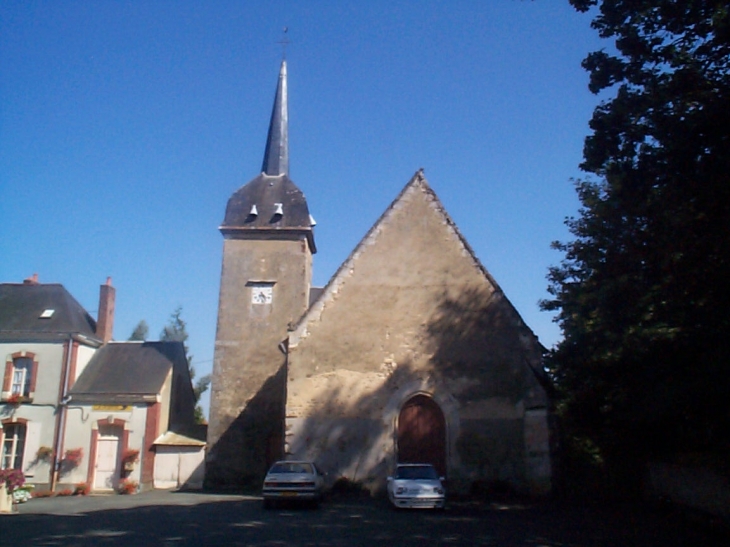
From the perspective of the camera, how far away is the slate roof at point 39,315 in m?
29.0

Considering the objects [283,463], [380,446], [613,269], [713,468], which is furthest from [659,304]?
[283,463]

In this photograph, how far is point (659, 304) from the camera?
51.2ft

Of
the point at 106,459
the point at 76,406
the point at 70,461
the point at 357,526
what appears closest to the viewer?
the point at 357,526

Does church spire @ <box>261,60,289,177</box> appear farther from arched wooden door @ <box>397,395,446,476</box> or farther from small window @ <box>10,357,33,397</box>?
arched wooden door @ <box>397,395,446,476</box>

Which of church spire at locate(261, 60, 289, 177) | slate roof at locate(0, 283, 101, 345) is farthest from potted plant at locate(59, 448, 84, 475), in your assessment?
church spire at locate(261, 60, 289, 177)

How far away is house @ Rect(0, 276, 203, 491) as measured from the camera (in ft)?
89.8

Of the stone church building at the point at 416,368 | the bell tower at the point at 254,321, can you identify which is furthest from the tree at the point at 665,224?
the bell tower at the point at 254,321

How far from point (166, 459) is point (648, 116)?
23.5 meters

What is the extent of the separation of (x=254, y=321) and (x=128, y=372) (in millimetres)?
6509

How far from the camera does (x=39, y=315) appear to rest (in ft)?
99.2

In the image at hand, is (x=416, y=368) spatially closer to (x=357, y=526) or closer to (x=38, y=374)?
(x=357, y=526)

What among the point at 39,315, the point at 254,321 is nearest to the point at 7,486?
the point at 254,321

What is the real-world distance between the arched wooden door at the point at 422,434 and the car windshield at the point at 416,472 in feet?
9.45

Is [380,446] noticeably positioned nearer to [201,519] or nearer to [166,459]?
[201,519]
